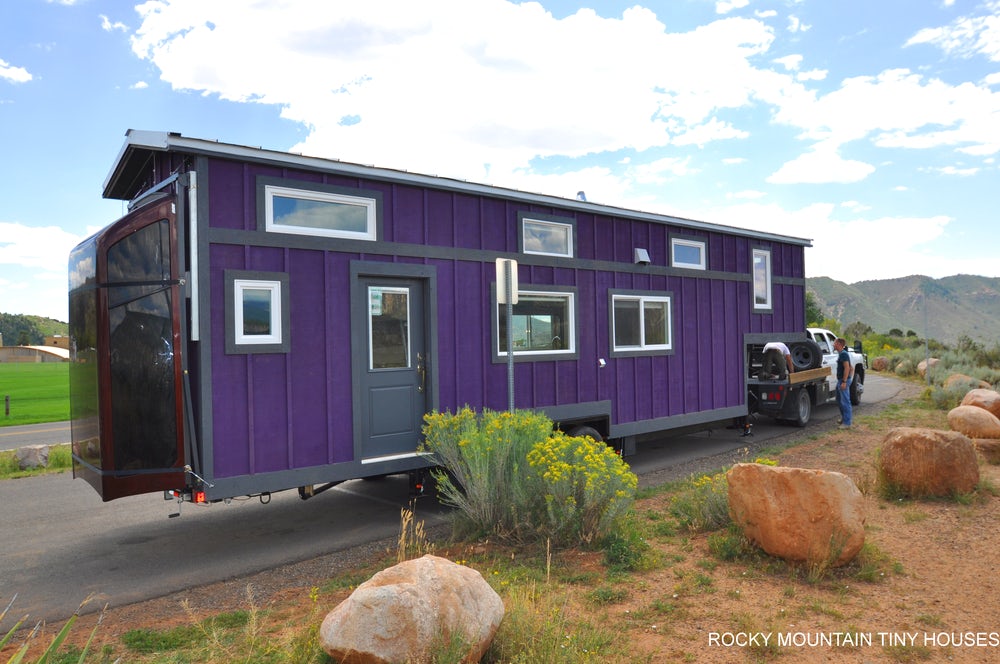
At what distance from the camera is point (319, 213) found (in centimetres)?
629

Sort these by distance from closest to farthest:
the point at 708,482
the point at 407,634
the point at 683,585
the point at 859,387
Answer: the point at 407,634, the point at 683,585, the point at 708,482, the point at 859,387

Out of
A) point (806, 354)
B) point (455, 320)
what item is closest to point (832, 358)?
point (806, 354)

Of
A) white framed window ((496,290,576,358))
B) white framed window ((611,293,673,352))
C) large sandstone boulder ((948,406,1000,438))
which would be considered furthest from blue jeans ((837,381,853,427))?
white framed window ((496,290,576,358))

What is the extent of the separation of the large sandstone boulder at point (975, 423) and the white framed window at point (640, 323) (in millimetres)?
4008

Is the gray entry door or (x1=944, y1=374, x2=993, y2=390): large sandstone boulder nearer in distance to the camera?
the gray entry door

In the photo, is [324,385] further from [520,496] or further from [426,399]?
[520,496]

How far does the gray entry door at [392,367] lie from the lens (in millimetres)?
6559

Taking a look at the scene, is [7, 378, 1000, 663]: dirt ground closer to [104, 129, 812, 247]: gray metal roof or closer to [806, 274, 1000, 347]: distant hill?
[104, 129, 812, 247]: gray metal roof

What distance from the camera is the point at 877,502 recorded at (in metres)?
6.84

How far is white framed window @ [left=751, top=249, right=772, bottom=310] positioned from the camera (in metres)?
11.8

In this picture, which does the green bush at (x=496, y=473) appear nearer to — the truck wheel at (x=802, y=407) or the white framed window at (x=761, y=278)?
the white framed window at (x=761, y=278)

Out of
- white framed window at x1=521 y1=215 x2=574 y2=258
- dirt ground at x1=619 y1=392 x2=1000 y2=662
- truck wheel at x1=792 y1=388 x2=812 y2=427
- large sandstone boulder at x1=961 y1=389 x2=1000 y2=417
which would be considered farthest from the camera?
truck wheel at x1=792 y1=388 x2=812 y2=427

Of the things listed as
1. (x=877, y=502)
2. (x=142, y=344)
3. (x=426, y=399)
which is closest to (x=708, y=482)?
(x=877, y=502)

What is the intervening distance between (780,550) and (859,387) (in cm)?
1312
